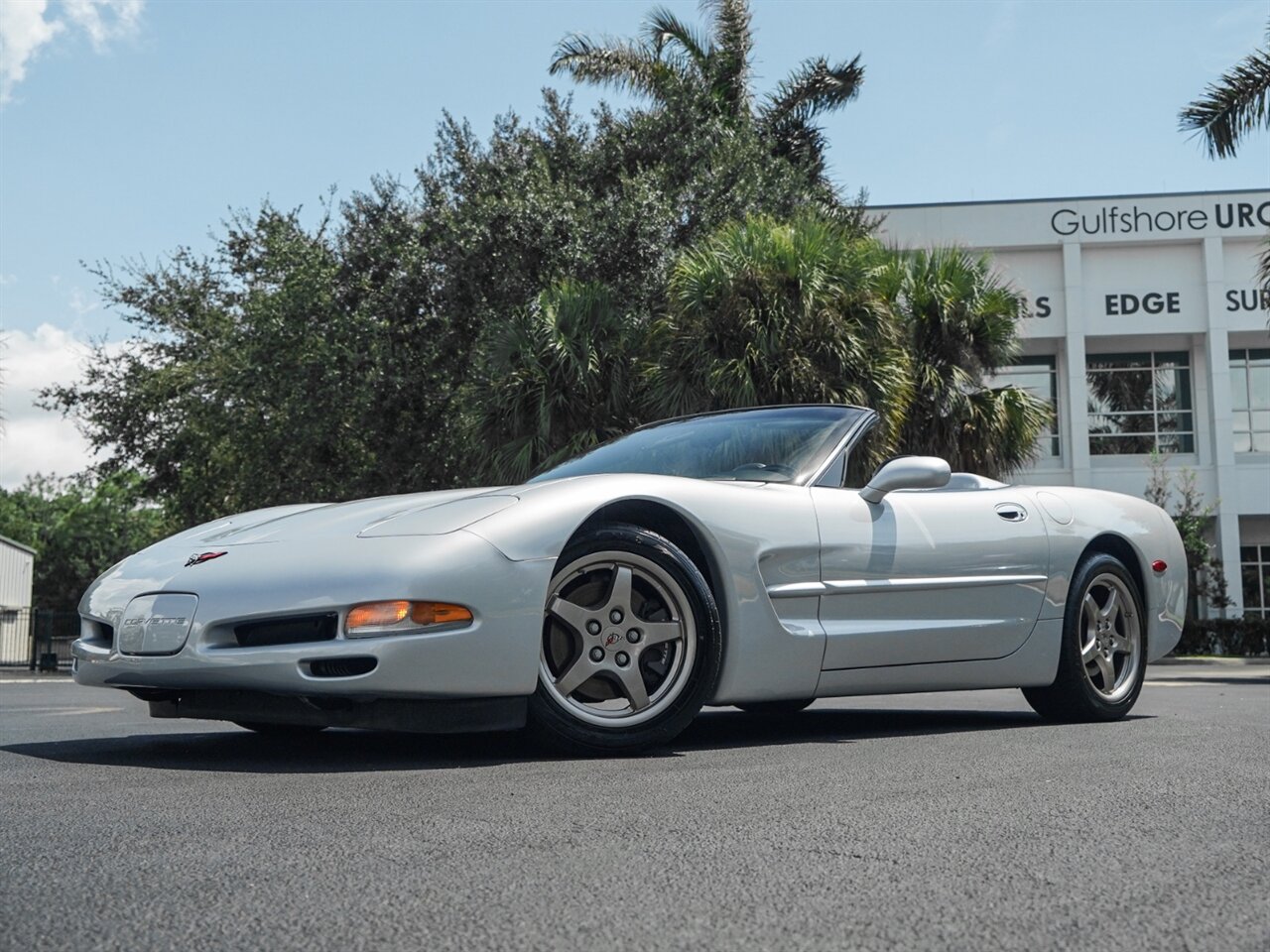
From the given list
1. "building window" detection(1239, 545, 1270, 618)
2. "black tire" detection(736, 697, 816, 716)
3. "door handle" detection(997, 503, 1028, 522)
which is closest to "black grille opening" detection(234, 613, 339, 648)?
"black tire" detection(736, 697, 816, 716)

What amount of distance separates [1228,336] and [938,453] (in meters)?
19.0

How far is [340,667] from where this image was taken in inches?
152

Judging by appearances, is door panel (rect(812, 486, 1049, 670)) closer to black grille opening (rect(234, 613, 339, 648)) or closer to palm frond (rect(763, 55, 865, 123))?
black grille opening (rect(234, 613, 339, 648))

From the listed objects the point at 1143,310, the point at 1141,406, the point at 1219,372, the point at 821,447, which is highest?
the point at 1143,310

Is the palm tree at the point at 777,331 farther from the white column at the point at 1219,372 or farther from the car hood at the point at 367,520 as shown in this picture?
the white column at the point at 1219,372

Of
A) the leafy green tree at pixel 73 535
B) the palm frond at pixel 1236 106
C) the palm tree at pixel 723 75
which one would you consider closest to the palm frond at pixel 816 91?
the palm tree at pixel 723 75

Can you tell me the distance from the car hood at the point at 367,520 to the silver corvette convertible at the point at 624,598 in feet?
0.05

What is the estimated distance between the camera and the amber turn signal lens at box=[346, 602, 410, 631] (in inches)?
152

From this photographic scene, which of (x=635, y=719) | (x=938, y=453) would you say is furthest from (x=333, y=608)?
(x=938, y=453)

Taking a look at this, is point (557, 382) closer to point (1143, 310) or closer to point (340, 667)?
point (340, 667)

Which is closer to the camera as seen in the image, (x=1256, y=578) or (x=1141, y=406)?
(x=1256, y=578)

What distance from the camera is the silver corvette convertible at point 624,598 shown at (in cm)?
391

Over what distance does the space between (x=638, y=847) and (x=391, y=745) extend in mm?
2154

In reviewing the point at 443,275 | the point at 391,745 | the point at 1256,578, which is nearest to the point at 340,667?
the point at 391,745
